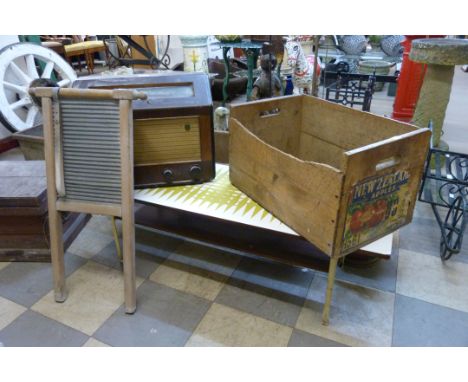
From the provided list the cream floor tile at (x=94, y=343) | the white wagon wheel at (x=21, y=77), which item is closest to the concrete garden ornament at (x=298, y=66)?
the white wagon wheel at (x=21, y=77)

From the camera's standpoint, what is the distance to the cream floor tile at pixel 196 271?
1.77m

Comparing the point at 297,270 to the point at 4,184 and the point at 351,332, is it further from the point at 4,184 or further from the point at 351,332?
the point at 4,184

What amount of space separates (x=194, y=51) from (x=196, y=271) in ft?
8.29

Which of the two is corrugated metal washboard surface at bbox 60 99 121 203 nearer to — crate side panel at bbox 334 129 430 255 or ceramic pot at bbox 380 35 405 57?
crate side panel at bbox 334 129 430 255

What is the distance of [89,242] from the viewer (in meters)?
2.13

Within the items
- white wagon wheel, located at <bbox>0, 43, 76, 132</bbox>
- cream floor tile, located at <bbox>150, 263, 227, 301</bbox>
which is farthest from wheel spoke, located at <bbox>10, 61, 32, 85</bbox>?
cream floor tile, located at <bbox>150, 263, 227, 301</bbox>

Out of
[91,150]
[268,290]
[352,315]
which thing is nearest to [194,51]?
[91,150]

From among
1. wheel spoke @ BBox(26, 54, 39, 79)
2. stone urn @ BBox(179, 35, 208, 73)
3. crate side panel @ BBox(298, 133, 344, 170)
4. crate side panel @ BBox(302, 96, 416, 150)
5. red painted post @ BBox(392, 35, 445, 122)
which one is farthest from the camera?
red painted post @ BBox(392, 35, 445, 122)

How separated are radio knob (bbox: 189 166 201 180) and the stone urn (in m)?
2.17

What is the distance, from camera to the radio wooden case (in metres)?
1.67

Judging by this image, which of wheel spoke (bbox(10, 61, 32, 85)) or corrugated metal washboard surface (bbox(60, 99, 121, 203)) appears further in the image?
wheel spoke (bbox(10, 61, 32, 85))

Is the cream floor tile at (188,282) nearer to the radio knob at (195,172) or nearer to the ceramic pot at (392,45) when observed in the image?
the radio knob at (195,172)

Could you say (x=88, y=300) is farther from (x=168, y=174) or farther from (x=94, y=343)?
(x=168, y=174)

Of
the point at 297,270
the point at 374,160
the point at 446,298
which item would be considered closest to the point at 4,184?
the point at 297,270
